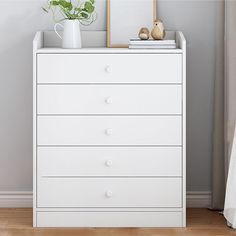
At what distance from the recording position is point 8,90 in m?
3.68

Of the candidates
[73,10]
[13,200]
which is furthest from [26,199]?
[73,10]

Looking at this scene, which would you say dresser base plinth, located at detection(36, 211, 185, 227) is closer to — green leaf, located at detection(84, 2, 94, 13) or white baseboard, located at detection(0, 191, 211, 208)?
white baseboard, located at detection(0, 191, 211, 208)

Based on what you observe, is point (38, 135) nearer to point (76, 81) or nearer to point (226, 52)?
point (76, 81)

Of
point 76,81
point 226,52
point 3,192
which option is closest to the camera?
point 76,81

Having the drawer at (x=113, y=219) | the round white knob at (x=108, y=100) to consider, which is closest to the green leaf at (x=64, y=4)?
the round white knob at (x=108, y=100)

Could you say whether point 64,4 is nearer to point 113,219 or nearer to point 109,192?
point 109,192

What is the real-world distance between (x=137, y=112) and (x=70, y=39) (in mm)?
530

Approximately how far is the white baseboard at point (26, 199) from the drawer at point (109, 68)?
2.62ft

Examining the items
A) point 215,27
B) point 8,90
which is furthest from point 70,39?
point 215,27

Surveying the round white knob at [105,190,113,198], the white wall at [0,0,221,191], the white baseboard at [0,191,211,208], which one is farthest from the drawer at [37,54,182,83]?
the white baseboard at [0,191,211,208]

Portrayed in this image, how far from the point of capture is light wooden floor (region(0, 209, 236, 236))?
325cm

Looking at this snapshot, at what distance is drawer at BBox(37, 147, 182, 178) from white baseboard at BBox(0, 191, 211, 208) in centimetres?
47

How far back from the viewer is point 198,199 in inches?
148

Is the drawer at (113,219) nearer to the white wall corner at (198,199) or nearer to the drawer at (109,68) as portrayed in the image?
the white wall corner at (198,199)
